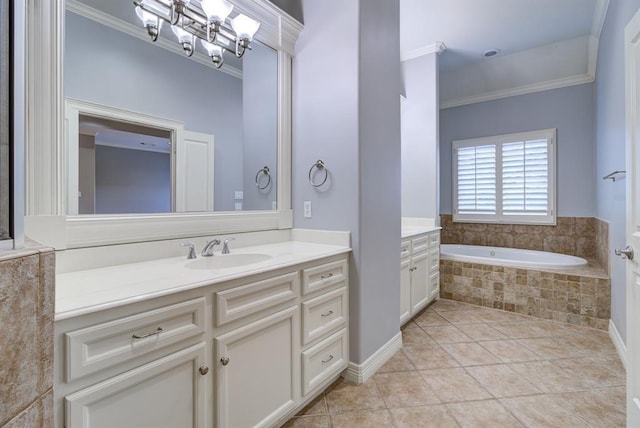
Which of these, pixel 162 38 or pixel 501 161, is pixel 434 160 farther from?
pixel 162 38

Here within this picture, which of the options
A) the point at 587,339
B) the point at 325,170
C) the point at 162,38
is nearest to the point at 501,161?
the point at 587,339

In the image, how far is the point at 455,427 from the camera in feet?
5.32

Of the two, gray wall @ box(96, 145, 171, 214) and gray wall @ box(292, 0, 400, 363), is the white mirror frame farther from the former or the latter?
gray wall @ box(292, 0, 400, 363)

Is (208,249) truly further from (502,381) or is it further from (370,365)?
(502,381)

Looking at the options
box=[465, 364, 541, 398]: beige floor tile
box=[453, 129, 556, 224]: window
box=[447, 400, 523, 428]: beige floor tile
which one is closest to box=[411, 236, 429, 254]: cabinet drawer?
box=[465, 364, 541, 398]: beige floor tile

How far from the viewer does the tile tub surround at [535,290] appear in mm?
2863

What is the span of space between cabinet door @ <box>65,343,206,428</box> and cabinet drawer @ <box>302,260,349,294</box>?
0.63 metres

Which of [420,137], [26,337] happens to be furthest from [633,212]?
[420,137]

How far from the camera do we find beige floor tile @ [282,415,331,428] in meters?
1.63

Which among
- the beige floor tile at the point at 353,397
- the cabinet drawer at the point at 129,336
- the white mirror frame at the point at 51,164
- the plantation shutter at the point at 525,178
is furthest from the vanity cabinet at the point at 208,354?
the plantation shutter at the point at 525,178

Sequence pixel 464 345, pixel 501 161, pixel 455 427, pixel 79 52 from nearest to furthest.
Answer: pixel 79 52
pixel 455 427
pixel 464 345
pixel 501 161

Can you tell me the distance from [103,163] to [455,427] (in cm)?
222

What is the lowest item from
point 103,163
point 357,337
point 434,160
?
point 357,337

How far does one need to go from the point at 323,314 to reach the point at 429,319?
1.77 m
